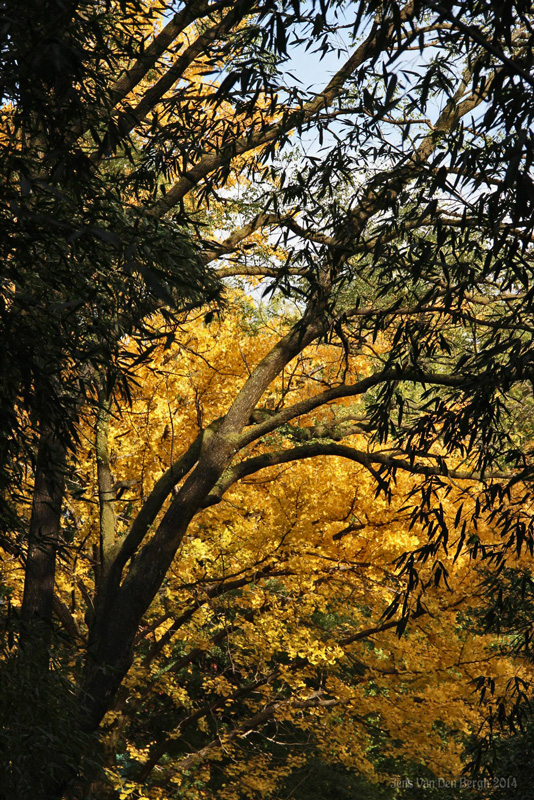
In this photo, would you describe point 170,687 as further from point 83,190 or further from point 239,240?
point 83,190

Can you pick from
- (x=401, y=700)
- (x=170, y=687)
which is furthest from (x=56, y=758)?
(x=401, y=700)

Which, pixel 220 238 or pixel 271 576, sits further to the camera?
pixel 271 576

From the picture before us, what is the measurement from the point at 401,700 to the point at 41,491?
602cm

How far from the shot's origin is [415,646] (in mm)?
9398

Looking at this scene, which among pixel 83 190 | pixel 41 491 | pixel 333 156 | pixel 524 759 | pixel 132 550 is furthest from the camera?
pixel 524 759

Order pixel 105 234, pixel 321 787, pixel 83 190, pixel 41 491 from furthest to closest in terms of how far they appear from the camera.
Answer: pixel 321 787 < pixel 41 491 < pixel 83 190 < pixel 105 234

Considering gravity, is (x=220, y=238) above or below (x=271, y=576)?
above

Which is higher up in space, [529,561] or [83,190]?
[529,561]

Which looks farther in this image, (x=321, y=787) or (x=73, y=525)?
(x=321, y=787)

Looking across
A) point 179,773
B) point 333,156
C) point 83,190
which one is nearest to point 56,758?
point 83,190

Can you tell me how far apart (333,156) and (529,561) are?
23.9 feet

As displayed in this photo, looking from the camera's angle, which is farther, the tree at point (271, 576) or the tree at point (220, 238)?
the tree at point (271, 576)

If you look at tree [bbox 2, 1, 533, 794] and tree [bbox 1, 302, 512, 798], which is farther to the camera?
tree [bbox 1, 302, 512, 798]

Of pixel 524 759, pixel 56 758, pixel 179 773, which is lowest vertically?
pixel 56 758
